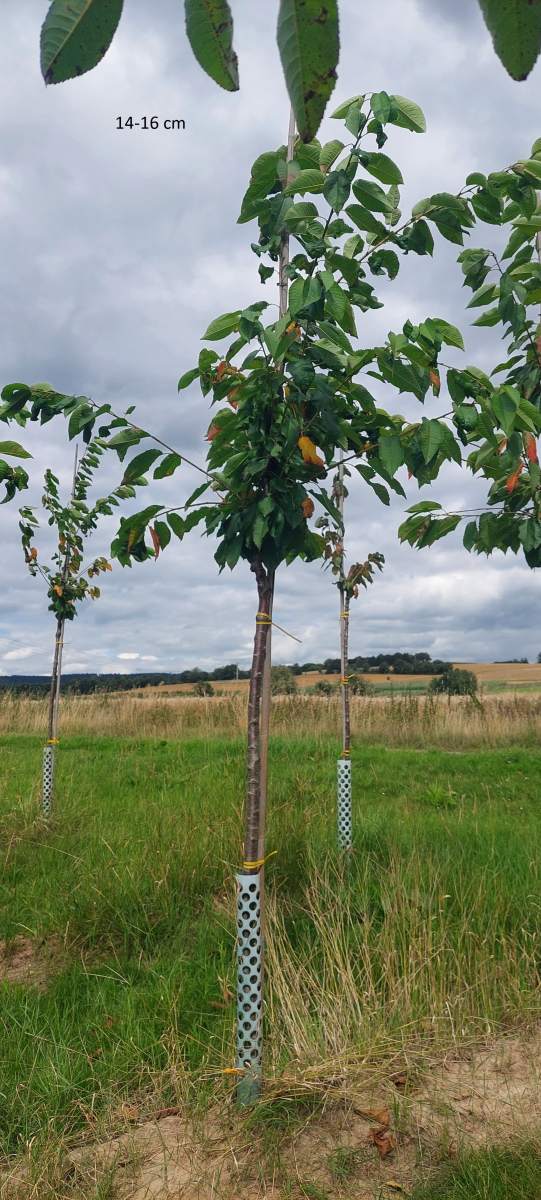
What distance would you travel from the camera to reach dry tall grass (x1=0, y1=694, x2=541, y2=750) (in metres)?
13.5

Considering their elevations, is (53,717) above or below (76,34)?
below

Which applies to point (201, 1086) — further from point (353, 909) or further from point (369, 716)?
point (369, 716)

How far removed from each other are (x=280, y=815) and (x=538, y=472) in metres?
3.10

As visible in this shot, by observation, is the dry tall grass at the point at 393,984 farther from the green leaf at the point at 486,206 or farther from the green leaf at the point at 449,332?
the green leaf at the point at 486,206

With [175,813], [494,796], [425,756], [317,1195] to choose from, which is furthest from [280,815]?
[425,756]

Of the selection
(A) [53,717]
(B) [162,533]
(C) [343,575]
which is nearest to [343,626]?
(C) [343,575]

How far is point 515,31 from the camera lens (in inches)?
23.8

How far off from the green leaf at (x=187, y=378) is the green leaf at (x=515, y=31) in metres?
2.13

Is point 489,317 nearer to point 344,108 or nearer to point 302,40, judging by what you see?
point 344,108

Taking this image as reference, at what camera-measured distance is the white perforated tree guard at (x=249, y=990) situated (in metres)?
2.55

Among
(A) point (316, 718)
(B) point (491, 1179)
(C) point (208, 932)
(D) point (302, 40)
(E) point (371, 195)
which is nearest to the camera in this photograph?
(D) point (302, 40)

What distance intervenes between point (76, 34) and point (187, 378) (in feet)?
6.88

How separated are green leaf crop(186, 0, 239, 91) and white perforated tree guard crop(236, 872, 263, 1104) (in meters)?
2.46

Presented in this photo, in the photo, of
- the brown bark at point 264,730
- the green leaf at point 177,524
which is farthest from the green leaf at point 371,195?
the brown bark at point 264,730
